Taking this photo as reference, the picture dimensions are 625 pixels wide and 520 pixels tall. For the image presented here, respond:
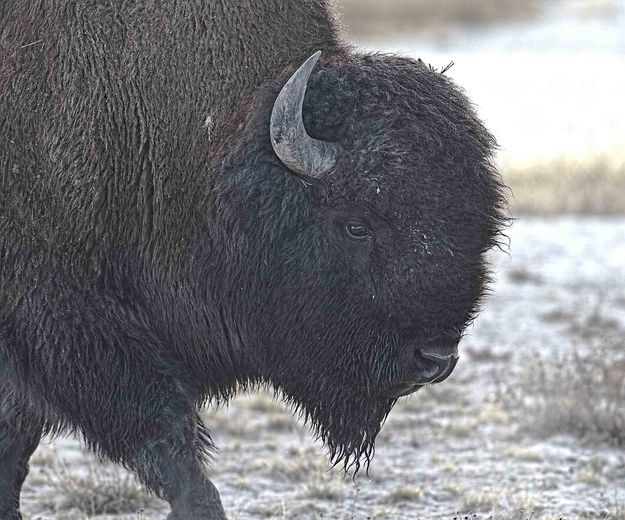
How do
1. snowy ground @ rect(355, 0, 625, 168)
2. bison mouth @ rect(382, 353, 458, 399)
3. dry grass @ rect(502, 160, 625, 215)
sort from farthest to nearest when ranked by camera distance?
1. snowy ground @ rect(355, 0, 625, 168)
2. dry grass @ rect(502, 160, 625, 215)
3. bison mouth @ rect(382, 353, 458, 399)

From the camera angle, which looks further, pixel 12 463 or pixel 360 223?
pixel 12 463

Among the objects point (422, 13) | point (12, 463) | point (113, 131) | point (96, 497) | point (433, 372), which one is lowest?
point (96, 497)

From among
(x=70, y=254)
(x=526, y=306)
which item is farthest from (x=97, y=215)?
(x=526, y=306)

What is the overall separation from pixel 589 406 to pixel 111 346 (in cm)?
337

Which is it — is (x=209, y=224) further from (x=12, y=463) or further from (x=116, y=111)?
(x=12, y=463)

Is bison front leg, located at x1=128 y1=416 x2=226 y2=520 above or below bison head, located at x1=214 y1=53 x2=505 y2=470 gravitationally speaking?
below

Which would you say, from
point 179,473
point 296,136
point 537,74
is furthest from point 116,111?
point 537,74

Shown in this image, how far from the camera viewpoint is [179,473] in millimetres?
4387

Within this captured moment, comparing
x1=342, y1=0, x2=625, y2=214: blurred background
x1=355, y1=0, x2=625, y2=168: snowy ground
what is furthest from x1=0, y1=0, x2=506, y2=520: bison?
x1=355, y1=0, x2=625, y2=168: snowy ground

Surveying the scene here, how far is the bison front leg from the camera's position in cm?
434

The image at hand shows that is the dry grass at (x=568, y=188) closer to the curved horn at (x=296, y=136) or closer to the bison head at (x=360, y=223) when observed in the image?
the bison head at (x=360, y=223)

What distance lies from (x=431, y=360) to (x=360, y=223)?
0.55 metres

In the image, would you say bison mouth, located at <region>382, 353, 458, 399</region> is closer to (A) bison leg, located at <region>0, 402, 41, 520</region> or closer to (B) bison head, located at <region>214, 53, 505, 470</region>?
(B) bison head, located at <region>214, 53, 505, 470</region>

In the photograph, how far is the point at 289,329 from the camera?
461 cm
